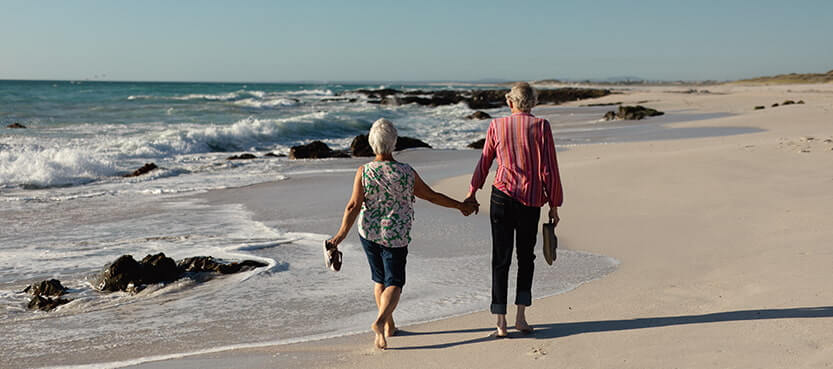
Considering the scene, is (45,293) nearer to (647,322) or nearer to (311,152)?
(647,322)

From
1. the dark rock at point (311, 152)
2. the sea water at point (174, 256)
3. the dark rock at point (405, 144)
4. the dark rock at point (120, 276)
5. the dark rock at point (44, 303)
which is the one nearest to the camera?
the sea water at point (174, 256)

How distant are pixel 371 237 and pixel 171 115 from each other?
109ft

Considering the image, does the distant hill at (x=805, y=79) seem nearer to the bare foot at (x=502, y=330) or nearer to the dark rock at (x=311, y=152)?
the dark rock at (x=311, y=152)

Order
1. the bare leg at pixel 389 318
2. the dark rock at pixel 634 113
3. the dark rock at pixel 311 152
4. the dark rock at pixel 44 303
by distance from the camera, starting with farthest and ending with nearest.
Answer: the dark rock at pixel 634 113 → the dark rock at pixel 311 152 → the dark rock at pixel 44 303 → the bare leg at pixel 389 318

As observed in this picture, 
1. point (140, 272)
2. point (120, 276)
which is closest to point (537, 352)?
point (140, 272)

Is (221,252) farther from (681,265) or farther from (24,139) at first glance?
(24,139)

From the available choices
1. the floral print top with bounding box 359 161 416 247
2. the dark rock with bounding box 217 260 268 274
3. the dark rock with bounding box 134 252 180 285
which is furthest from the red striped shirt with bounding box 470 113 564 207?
the dark rock with bounding box 134 252 180 285

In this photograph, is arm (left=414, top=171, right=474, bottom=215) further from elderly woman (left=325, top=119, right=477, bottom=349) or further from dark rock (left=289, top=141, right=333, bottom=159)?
dark rock (left=289, top=141, right=333, bottom=159)

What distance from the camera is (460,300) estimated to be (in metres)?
5.06

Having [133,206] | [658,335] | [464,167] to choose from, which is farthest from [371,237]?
[464,167]

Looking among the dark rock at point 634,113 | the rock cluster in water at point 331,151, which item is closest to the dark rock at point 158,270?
the rock cluster in water at point 331,151

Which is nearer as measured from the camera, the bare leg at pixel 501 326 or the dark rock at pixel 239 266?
the bare leg at pixel 501 326

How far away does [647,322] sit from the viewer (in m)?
4.19

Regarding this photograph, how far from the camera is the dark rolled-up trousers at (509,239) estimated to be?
4.03 meters
